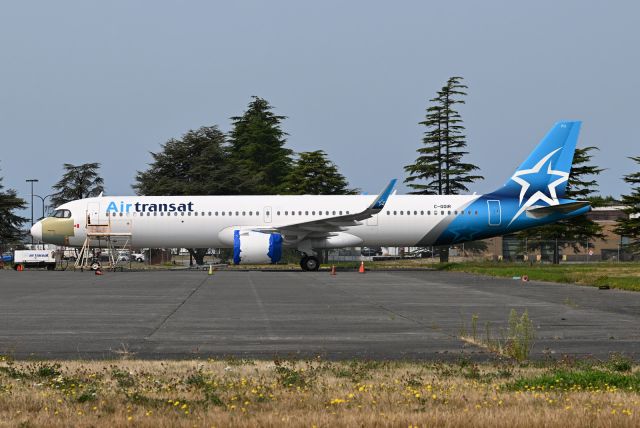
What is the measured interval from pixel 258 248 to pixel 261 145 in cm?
5753

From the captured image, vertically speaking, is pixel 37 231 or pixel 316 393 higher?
pixel 37 231

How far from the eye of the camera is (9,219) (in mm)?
82750

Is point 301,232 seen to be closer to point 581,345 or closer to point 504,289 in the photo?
point 504,289

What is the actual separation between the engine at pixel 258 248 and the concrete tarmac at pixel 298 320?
11774 millimetres

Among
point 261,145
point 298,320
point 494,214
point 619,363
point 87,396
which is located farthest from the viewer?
point 261,145

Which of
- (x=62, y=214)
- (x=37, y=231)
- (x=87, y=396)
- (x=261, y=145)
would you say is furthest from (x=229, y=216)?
(x=261, y=145)

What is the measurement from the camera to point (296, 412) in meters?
7.76

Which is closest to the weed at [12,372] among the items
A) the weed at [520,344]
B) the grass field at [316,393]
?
the grass field at [316,393]

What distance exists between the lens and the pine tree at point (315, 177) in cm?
8056

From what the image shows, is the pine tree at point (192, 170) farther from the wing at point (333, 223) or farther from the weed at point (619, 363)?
the weed at point (619, 363)

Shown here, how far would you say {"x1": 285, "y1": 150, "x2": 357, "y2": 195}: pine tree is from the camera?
8056 cm

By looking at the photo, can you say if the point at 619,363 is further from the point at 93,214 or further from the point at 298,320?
the point at 93,214

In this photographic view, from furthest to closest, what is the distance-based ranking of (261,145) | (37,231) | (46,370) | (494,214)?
(261,145)
(37,231)
(494,214)
(46,370)

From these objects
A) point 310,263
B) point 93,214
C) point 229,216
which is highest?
point 93,214
